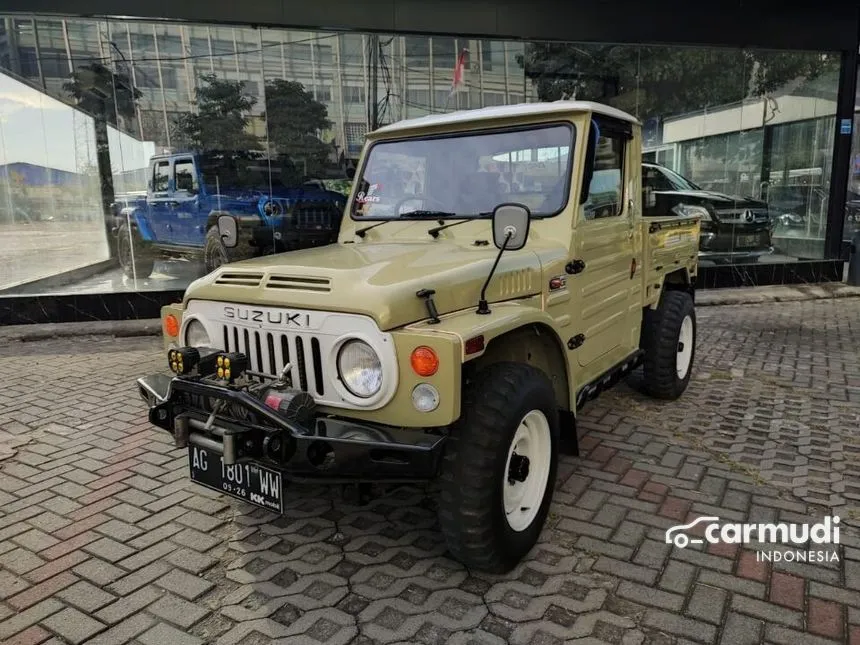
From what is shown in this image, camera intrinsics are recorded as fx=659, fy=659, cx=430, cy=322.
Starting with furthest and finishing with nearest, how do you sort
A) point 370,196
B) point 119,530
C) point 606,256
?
point 370,196 → point 606,256 → point 119,530

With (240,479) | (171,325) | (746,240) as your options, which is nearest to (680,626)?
(240,479)

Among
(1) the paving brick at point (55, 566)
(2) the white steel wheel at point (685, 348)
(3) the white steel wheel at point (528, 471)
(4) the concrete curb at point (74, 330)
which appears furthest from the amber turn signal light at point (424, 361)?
(4) the concrete curb at point (74, 330)

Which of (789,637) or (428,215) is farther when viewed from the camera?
(428,215)

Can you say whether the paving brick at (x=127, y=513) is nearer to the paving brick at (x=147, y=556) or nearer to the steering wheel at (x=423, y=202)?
the paving brick at (x=147, y=556)

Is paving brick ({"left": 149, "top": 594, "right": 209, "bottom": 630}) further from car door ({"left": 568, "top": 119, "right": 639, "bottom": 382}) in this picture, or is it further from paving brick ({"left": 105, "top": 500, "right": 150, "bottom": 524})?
car door ({"left": 568, "top": 119, "right": 639, "bottom": 382})

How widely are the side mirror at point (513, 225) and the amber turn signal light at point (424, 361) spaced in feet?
2.14

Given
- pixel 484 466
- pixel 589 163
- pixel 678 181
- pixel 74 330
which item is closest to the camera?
pixel 484 466

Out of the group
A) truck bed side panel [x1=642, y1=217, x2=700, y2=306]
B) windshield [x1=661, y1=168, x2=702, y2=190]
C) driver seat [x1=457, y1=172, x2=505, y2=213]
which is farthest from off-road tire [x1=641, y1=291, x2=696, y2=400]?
windshield [x1=661, y1=168, x2=702, y2=190]

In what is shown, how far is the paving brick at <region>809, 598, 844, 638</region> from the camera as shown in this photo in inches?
99.3

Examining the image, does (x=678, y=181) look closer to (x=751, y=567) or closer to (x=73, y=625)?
(x=751, y=567)

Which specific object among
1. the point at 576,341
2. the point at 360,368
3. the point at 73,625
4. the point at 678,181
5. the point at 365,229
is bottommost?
the point at 73,625

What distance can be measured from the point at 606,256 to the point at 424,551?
6.64 feet

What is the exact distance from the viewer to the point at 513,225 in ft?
9.33

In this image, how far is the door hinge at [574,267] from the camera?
138 inches
